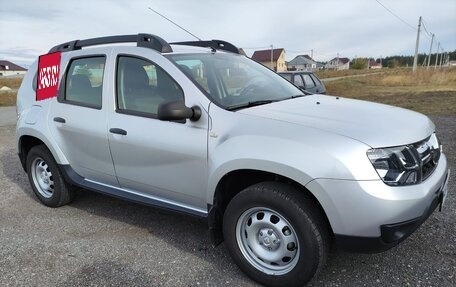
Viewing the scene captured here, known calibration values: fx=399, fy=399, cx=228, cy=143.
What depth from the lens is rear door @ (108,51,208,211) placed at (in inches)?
123

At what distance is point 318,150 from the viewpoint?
2500 mm

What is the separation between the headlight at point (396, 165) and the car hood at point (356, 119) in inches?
2.0

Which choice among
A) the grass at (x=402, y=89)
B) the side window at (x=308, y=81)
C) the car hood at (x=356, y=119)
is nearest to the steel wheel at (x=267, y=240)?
the car hood at (x=356, y=119)

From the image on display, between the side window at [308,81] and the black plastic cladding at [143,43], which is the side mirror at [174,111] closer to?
the black plastic cladding at [143,43]

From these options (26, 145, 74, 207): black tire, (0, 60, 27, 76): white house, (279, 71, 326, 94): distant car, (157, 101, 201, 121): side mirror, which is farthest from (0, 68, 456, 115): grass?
(0, 60, 27, 76): white house

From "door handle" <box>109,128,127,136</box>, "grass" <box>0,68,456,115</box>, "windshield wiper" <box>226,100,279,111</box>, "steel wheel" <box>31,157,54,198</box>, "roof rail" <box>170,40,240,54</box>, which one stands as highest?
"roof rail" <box>170,40,240,54</box>

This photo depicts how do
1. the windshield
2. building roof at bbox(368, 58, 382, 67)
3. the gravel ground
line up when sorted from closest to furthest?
1. the gravel ground
2. the windshield
3. building roof at bbox(368, 58, 382, 67)

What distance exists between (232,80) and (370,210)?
1.71 meters

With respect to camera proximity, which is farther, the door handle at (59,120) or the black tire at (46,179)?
the black tire at (46,179)

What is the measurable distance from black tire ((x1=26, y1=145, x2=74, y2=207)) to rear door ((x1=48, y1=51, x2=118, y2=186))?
0.39 meters

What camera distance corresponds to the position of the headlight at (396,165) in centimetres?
244

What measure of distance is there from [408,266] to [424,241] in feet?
1.66

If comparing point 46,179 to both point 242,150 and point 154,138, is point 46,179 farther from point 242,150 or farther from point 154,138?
point 242,150

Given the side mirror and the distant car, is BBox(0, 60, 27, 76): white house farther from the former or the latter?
the side mirror
